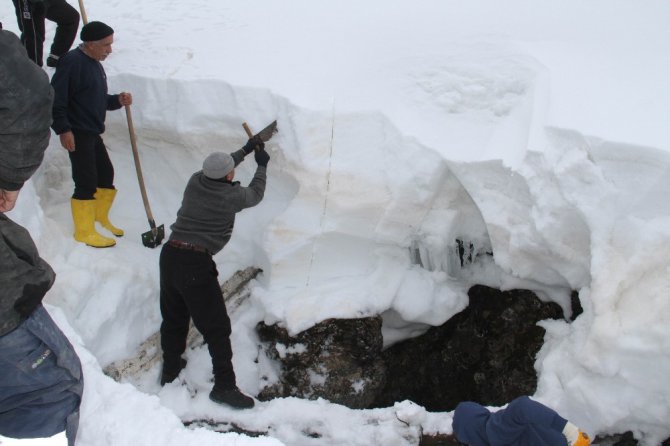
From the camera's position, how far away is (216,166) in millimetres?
3629

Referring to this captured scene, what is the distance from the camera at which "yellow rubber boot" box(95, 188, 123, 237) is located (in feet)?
14.8

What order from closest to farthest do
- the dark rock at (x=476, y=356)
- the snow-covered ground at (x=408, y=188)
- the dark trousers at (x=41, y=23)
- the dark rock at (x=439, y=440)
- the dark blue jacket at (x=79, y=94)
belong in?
the snow-covered ground at (x=408, y=188), the dark rock at (x=439, y=440), the dark blue jacket at (x=79, y=94), the dark rock at (x=476, y=356), the dark trousers at (x=41, y=23)

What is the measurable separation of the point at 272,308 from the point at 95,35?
A: 2.26m

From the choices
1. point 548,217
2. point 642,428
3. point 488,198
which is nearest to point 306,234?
point 488,198

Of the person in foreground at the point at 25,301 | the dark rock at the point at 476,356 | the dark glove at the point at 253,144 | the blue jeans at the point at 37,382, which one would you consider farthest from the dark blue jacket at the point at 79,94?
the dark rock at the point at 476,356

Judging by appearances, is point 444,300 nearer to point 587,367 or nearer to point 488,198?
point 488,198

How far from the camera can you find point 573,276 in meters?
3.81

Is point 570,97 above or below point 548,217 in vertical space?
above

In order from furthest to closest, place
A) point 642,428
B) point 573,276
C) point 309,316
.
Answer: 1. point 309,316
2. point 573,276
3. point 642,428

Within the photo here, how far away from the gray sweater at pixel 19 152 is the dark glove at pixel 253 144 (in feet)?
6.05

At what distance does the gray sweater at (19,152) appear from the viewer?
210cm

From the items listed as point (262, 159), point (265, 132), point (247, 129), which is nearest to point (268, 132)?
point (265, 132)

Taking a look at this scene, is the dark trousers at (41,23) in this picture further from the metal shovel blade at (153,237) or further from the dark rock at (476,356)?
the dark rock at (476,356)

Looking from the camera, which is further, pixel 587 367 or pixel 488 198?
pixel 488 198
